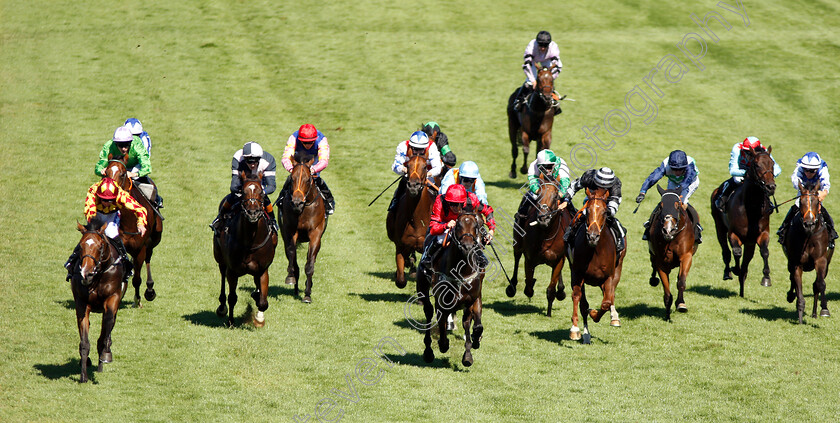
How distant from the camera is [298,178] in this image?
14.2 metres

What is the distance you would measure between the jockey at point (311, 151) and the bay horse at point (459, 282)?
4.13 meters

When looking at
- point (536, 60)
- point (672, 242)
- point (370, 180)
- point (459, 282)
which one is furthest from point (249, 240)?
point (536, 60)

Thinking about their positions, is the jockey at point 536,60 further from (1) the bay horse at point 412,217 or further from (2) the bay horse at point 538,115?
(1) the bay horse at point 412,217

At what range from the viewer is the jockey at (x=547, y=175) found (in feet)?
47.9

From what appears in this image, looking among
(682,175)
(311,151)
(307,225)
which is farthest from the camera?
(311,151)

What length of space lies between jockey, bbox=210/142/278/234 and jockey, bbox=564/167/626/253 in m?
4.48

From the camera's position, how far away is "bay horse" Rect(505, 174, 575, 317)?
45.5 feet

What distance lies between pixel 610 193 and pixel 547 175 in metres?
1.30

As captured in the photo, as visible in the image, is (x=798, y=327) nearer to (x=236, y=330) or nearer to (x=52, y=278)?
(x=236, y=330)

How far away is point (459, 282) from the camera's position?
11086 millimetres

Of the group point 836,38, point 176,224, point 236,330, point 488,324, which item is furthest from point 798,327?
point 836,38

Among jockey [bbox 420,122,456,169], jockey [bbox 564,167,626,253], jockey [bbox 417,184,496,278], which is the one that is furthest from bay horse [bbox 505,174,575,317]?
jockey [bbox 420,122,456,169]

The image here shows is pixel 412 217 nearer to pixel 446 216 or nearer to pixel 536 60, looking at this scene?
pixel 446 216

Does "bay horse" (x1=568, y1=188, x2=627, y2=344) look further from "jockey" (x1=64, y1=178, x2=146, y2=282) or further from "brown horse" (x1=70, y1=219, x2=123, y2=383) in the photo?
"brown horse" (x1=70, y1=219, x2=123, y2=383)
